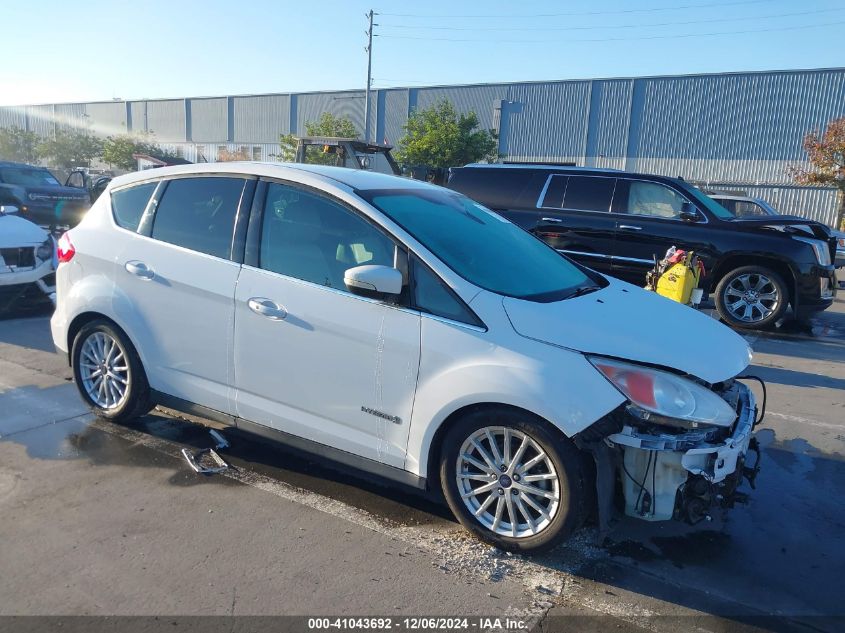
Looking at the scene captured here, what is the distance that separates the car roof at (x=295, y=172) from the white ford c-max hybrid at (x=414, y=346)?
2 cm

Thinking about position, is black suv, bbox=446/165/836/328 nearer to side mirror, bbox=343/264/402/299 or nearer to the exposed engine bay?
the exposed engine bay

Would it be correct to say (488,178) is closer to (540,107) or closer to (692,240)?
(692,240)

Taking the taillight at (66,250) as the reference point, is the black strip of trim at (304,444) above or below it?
below

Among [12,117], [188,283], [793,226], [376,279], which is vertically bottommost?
[188,283]

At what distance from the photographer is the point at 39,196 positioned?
1611 cm

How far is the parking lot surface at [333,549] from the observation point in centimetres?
295

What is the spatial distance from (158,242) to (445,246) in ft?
6.38

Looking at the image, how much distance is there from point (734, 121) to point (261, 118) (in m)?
31.2

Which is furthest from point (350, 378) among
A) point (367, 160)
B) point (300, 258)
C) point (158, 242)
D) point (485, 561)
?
point (367, 160)

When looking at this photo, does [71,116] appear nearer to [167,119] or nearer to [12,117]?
[12,117]

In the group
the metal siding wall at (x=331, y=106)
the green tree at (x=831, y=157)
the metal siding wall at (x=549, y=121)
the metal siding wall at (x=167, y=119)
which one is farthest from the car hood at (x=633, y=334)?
the metal siding wall at (x=167, y=119)

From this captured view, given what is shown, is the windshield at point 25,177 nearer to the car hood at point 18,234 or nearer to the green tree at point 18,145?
the car hood at point 18,234

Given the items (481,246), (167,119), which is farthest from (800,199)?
(167,119)

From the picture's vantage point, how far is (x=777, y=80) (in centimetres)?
3234
